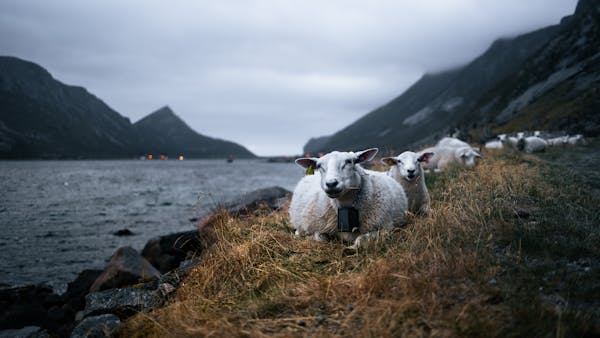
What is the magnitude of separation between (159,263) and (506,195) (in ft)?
37.8

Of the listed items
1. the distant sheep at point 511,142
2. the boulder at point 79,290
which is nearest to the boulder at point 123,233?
the boulder at point 79,290

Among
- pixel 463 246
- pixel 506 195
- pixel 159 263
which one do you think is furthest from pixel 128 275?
pixel 506 195

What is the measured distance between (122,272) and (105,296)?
169 inches

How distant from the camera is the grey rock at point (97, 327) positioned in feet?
14.1

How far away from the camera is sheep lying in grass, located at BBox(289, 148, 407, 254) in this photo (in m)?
5.23

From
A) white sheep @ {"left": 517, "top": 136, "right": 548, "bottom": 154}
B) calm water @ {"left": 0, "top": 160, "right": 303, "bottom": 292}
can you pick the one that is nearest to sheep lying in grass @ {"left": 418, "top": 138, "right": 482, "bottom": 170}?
white sheep @ {"left": 517, "top": 136, "right": 548, "bottom": 154}

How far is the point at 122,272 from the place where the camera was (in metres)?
9.47

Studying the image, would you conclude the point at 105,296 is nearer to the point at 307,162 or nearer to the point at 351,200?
the point at 307,162

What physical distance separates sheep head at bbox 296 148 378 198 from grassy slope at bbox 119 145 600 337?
966mm

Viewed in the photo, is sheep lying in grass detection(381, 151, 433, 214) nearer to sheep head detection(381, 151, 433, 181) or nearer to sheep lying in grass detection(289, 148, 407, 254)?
sheep head detection(381, 151, 433, 181)

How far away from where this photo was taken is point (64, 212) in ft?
85.4

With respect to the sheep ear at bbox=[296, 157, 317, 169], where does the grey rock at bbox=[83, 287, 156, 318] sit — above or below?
below

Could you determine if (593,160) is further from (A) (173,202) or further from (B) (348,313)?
(A) (173,202)

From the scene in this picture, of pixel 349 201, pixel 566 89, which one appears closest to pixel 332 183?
pixel 349 201
